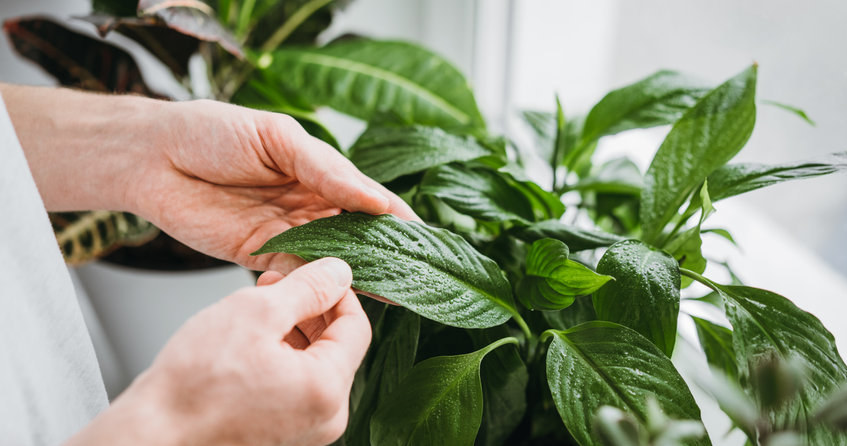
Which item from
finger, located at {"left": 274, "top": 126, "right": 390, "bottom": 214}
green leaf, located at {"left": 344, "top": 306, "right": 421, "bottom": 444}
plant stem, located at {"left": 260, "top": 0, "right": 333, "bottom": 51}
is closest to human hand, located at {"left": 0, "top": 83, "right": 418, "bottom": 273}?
finger, located at {"left": 274, "top": 126, "right": 390, "bottom": 214}

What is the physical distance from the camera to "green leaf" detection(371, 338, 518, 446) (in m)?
0.44

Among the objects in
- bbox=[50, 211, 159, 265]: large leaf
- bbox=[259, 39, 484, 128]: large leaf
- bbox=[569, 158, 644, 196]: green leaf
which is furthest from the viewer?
bbox=[50, 211, 159, 265]: large leaf

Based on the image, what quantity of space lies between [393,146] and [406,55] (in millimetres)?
353

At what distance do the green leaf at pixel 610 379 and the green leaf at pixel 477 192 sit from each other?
0.15 meters

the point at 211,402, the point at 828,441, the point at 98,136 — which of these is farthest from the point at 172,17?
the point at 828,441

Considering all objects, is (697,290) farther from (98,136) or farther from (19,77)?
(19,77)

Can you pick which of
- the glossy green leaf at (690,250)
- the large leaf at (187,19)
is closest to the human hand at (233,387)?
the glossy green leaf at (690,250)

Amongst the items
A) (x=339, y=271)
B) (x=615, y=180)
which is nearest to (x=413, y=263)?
(x=339, y=271)

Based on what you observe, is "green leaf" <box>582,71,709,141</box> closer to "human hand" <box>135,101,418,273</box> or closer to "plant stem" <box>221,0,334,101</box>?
"human hand" <box>135,101,418,273</box>

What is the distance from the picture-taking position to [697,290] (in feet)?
2.65

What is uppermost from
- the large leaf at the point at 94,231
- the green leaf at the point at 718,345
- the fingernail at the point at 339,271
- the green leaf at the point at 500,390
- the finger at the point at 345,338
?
the fingernail at the point at 339,271

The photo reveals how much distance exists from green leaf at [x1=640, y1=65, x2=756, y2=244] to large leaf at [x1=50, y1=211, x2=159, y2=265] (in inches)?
33.1

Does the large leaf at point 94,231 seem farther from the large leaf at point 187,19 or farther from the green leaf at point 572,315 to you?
the green leaf at point 572,315

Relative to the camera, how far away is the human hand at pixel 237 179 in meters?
0.52
